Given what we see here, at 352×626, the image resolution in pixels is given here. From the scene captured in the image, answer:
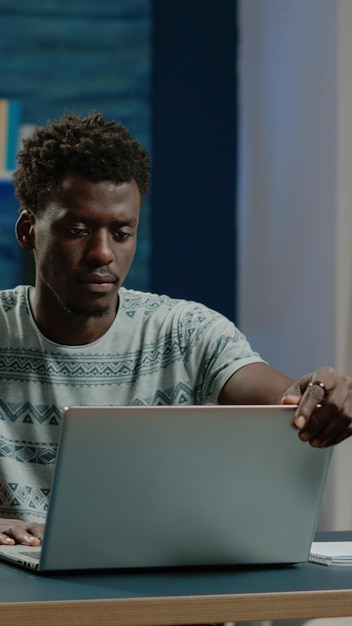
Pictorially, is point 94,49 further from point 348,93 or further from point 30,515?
point 30,515

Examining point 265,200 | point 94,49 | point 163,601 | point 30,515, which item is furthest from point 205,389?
point 94,49

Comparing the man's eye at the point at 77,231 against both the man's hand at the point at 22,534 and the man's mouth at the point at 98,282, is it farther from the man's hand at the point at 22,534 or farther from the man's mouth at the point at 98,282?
the man's hand at the point at 22,534

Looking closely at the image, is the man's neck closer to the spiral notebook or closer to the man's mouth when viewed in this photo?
the man's mouth

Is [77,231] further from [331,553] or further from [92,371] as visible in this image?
[331,553]

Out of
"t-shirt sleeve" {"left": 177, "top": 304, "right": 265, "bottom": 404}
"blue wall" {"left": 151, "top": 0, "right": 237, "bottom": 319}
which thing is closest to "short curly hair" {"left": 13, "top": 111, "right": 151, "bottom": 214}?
"t-shirt sleeve" {"left": 177, "top": 304, "right": 265, "bottom": 404}

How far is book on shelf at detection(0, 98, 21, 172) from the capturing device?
2.77 metres

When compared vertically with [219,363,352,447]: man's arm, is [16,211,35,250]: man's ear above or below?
above

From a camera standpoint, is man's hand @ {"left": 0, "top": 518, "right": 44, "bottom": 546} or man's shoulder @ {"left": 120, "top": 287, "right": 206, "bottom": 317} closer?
man's hand @ {"left": 0, "top": 518, "right": 44, "bottom": 546}

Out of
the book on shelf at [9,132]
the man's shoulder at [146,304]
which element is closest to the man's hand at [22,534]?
the man's shoulder at [146,304]

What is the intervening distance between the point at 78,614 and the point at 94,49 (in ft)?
7.84

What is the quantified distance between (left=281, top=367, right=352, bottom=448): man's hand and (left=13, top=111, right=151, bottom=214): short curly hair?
60 cm

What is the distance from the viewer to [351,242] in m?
2.43

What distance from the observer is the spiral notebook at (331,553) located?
114 centimetres

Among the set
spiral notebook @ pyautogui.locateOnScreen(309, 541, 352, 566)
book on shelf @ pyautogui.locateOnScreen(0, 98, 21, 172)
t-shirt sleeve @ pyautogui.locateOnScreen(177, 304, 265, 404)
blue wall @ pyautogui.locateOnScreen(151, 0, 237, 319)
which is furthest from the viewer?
blue wall @ pyautogui.locateOnScreen(151, 0, 237, 319)
